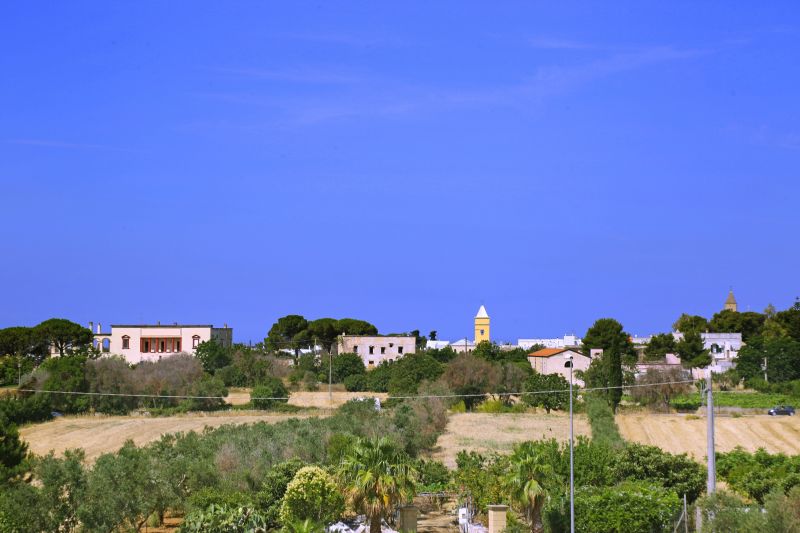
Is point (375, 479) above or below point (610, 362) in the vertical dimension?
below

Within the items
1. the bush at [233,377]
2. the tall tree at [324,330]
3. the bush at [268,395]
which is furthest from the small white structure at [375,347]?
the bush at [268,395]

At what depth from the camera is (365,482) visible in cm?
2916

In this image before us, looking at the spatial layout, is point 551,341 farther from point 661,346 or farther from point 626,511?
Result: point 626,511

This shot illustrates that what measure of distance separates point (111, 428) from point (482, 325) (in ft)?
305

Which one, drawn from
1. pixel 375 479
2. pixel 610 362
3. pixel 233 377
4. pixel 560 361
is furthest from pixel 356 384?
pixel 375 479

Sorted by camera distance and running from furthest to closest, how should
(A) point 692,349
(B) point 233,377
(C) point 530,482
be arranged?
(A) point 692,349 → (B) point 233,377 → (C) point 530,482

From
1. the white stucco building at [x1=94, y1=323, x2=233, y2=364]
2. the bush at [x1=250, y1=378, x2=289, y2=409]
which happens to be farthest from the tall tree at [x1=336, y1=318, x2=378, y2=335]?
the bush at [x1=250, y1=378, x2=289, y2=409]

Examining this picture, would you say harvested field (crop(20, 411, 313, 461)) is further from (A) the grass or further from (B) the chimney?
(A) the grass

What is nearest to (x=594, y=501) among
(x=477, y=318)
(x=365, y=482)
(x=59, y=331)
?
(x=365, y=482)

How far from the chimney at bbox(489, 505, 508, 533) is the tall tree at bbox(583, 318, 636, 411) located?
42137 mm

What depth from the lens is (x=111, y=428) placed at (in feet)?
219

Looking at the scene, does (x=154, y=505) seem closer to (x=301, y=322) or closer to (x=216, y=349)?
(x=216, y=349)

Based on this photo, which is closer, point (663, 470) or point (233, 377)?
point (663, 470)

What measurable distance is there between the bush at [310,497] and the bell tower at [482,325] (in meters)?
122
